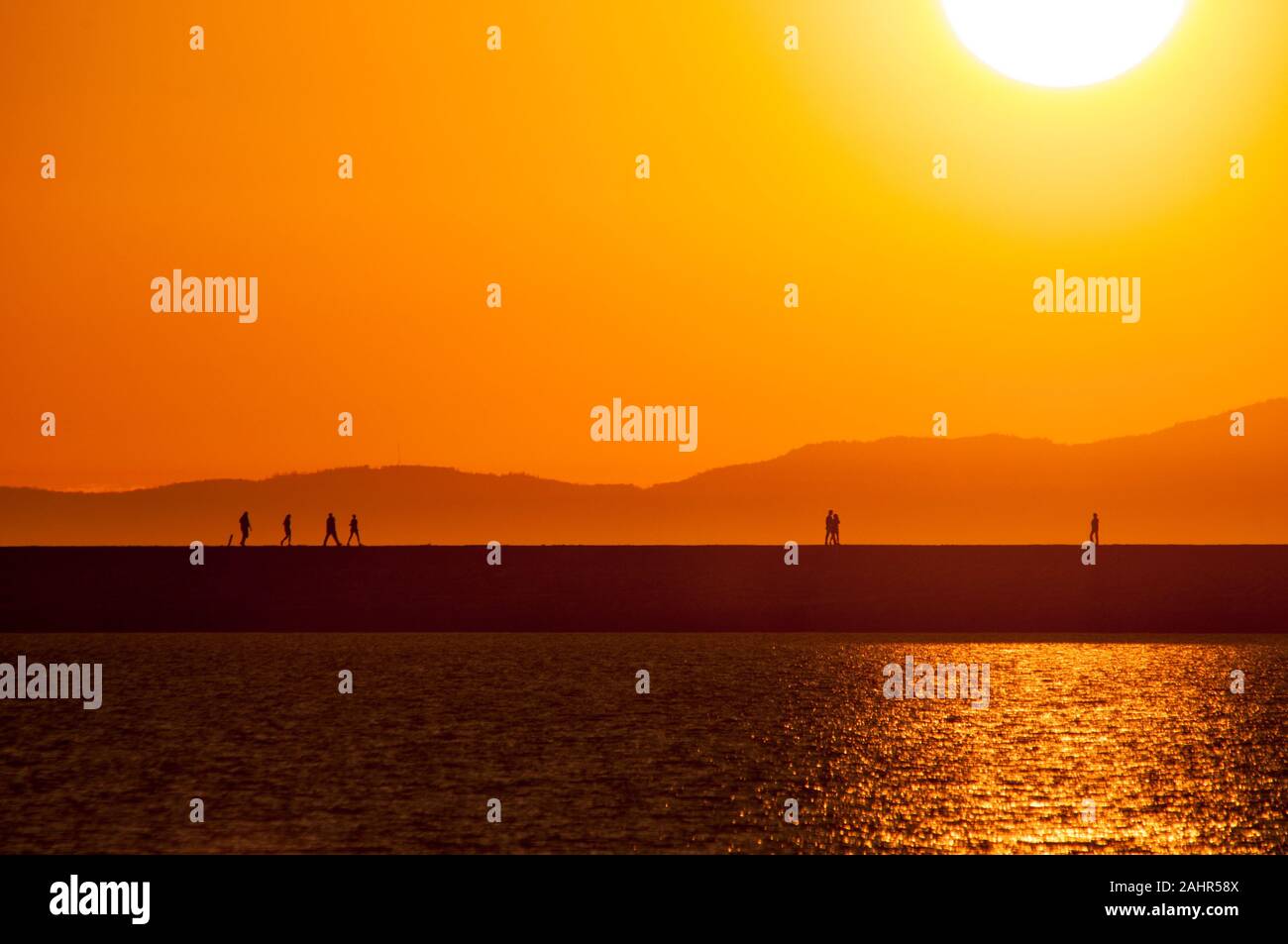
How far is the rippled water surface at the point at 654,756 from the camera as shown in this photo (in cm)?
2461

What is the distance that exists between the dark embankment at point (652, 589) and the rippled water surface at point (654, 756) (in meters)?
5.06

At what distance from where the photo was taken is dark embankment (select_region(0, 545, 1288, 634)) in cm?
6500

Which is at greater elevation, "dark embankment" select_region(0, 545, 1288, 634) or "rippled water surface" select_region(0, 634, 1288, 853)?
"dark embankment" select_region(0, 545, 1288, 634)

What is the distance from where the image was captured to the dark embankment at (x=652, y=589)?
6500 cm

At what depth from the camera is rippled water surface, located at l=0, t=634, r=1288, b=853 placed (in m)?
24.6

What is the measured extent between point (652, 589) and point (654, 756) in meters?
34.0

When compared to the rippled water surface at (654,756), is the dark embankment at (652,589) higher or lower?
higher

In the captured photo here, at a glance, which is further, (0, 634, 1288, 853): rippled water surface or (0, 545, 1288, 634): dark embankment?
(0, 545, 1288, 634): dark embankment

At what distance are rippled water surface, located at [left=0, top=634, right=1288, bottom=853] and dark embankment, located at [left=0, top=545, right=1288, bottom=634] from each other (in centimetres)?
506

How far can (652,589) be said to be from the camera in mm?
67750

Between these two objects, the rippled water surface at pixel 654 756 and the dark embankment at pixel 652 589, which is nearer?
the rippled water surface at pixel 654 756

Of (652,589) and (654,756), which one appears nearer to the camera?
(654,756)
